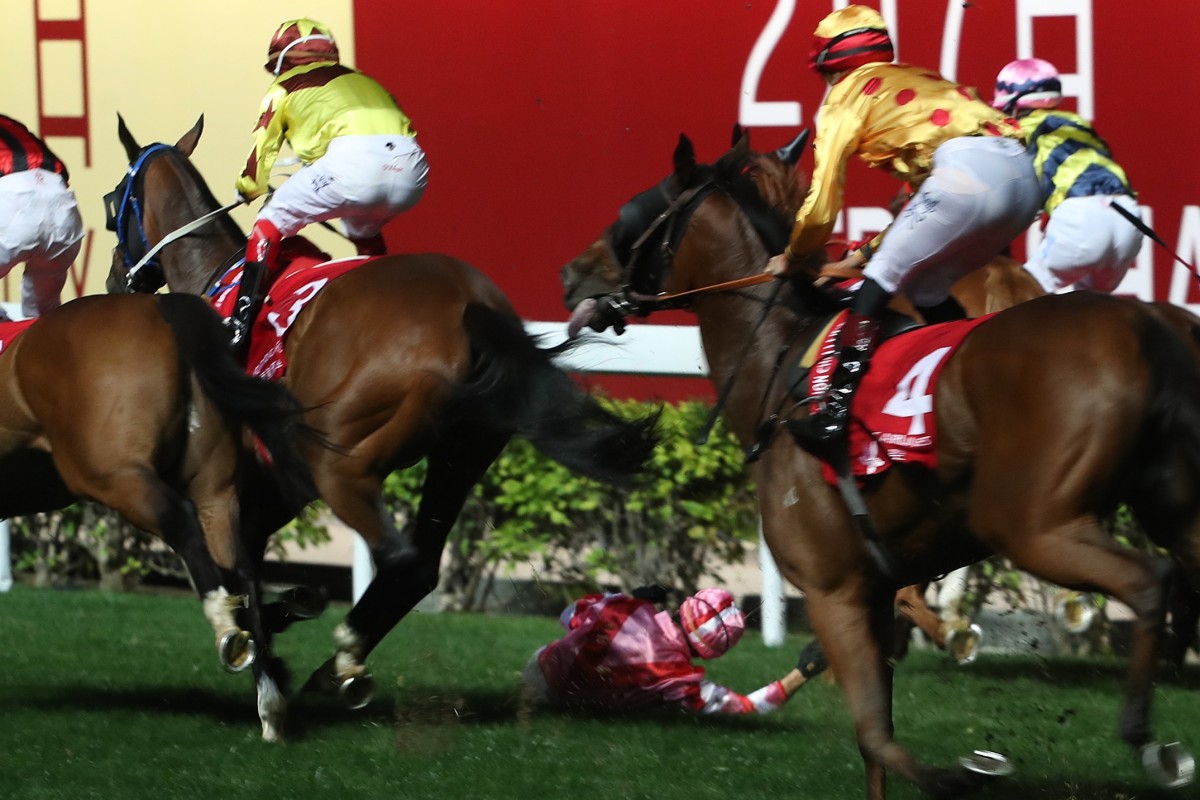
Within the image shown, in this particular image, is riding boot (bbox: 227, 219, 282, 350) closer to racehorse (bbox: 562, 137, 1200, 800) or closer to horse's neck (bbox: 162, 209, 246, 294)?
horse's neck (bbox: 162, 209, 246, 294)

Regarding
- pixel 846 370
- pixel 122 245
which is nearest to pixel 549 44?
pixel 122 245

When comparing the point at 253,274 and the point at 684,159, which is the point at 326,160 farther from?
the point at 684,159

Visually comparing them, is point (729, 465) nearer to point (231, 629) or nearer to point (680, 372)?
point (680, 372)

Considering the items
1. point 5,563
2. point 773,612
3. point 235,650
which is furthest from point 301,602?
point 5,563

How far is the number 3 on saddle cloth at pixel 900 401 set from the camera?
12.2ft

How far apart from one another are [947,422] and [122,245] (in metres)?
3.35

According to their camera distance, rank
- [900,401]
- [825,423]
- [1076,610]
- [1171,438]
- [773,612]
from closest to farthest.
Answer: [1171,438] < [900,401] < [825,423] < [1076,610] < [773,612]

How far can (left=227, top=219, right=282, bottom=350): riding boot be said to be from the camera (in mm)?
5215

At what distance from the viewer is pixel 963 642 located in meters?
5.82

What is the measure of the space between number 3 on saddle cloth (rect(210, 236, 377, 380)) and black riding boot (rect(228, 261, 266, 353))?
25 millimetres

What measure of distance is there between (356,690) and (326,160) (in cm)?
164

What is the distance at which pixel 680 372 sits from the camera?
6785 millimetres

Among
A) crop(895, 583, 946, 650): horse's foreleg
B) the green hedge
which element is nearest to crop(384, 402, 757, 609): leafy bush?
the green hedge

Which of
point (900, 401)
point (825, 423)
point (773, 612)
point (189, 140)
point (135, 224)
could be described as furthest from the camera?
point (773, 612)
